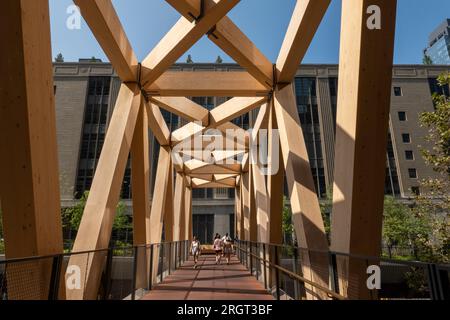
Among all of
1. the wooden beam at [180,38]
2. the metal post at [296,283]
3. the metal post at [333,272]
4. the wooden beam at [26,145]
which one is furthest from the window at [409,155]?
the wooden beam at [26,145]

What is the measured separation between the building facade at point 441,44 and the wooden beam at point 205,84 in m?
217

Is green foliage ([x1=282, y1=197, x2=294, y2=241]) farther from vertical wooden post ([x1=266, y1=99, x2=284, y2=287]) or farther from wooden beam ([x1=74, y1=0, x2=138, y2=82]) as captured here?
wooden beam ([x1=74, y1=0, x2=138, y2=82])

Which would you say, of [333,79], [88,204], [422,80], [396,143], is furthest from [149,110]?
[422,80]

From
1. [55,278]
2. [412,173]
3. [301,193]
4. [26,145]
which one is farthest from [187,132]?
[412,173]

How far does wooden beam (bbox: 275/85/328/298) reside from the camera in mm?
6160

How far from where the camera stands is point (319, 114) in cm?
3659

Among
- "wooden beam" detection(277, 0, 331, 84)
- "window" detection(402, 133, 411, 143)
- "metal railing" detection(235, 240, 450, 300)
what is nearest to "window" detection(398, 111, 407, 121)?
"window" detection(402, 133, 411, 143)

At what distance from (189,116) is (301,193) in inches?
241

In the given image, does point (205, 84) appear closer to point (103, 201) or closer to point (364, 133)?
point (103, 201)

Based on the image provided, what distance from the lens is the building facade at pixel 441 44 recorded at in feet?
583

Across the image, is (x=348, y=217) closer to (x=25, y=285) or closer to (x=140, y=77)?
(x=25, y=285)

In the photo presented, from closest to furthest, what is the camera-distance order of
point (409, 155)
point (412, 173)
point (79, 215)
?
point (79, 215)
point (412, 173)
point (409, 155)

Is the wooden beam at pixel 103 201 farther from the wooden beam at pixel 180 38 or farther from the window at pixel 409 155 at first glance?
the window at pixel 409 155

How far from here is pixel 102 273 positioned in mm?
5516
